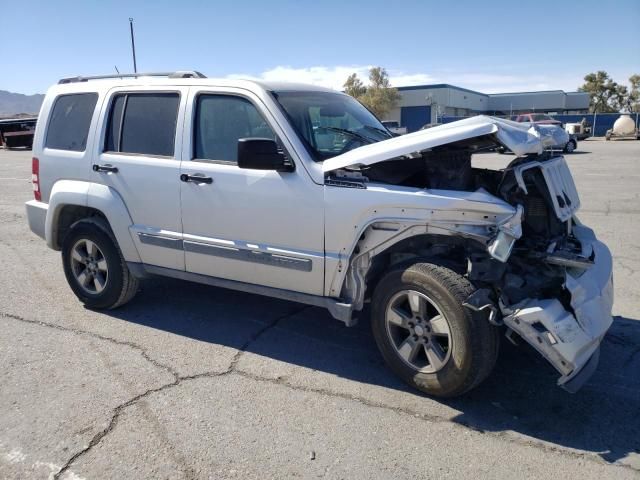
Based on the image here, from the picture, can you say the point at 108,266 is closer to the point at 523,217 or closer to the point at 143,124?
the point at 143,124

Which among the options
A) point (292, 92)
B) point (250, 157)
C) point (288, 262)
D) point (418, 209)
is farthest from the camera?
point (292, 92)

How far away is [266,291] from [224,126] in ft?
4.52

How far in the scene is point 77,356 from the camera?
4.22 metres

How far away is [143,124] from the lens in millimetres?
4668

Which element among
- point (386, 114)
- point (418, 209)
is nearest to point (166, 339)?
point (418, 209)

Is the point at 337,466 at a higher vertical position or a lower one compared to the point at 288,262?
lower

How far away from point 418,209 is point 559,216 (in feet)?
3.20

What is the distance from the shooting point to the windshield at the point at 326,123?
4078 mm

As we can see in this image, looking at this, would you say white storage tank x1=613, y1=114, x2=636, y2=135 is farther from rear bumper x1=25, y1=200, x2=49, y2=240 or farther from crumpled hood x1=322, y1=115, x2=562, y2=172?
rear bumper x1=25, y1=200, x2=49, y2=240

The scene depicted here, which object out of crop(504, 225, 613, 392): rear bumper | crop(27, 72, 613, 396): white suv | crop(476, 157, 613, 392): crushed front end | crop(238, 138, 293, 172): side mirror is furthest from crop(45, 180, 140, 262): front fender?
crop(504, 225, 613, 392): rear bumper

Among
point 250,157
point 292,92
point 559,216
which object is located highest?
point 292,92

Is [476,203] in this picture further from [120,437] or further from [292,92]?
[120,437]

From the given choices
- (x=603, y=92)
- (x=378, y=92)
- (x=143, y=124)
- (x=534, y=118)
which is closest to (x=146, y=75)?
(x=143, y=124)

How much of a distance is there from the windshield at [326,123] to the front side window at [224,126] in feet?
0.83
